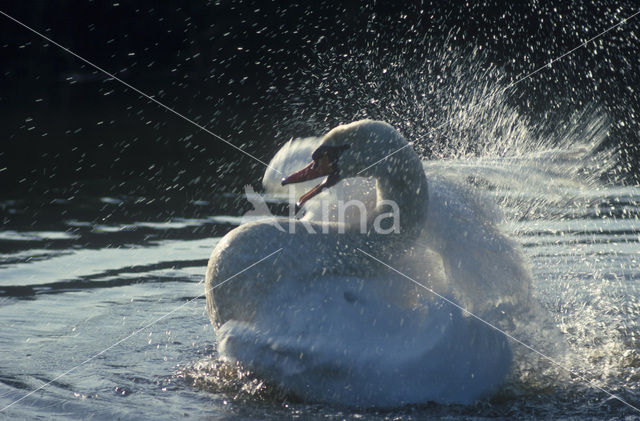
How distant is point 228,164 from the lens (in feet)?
38.5

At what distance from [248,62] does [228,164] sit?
818cm

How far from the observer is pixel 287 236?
14.2 feet

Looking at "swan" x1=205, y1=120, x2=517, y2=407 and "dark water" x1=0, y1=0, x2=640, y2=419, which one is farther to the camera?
"dark water" x1=0, y1=0, x2=640, y2=419

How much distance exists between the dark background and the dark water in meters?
0.06

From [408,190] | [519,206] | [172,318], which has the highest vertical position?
[408,190]

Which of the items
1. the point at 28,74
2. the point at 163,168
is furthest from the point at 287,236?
the point at 28,74

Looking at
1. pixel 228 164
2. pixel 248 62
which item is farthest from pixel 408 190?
pixel 248 62

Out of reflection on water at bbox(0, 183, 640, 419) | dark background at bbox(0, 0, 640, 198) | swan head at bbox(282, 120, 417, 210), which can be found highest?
dark background at bbox(0, 0, 640, 198)

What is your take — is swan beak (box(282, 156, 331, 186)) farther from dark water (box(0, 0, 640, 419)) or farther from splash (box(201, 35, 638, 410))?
dark water (box(0, 0, 640, 419))

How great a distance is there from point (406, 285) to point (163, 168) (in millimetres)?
Answer: 7366

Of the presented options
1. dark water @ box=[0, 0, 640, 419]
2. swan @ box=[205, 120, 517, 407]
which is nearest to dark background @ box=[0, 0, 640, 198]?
dark water @ box=[0, 0, 640, 419]

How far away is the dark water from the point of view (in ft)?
14.4

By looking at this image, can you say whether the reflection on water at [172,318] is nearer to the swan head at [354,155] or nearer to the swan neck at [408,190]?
the swan neck at [408,190]

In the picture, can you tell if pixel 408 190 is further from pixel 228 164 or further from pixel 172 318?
pixel 228 164
